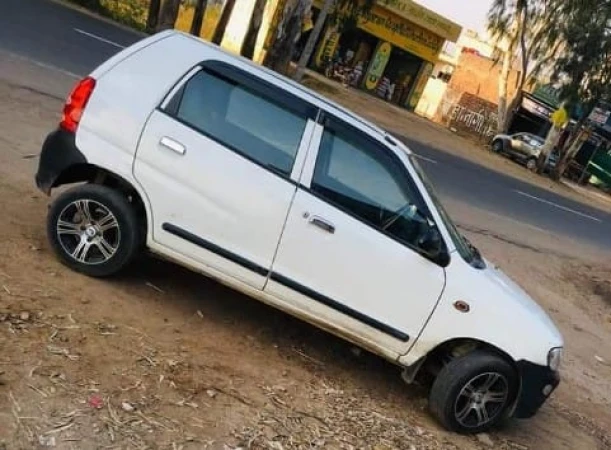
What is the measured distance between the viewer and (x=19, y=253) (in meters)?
5.39

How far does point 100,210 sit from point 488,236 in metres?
9.50

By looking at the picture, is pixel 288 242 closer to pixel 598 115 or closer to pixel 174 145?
pixel 174 145

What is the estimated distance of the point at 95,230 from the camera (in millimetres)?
5320

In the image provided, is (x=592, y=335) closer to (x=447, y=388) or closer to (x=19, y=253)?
(x=447, y=388)

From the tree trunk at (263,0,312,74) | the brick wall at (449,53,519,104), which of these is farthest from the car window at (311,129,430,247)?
the brick wall at (449,53,519,104)

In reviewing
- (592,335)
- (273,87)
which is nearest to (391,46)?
(592,335)

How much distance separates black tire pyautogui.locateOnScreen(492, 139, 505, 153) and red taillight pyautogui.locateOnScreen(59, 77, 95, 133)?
35.5m

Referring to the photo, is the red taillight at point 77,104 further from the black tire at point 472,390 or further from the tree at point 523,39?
the tree at point 523,39

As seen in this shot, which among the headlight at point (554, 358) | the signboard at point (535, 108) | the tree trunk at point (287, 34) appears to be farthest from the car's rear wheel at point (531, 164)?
the headlight at point (554, 358)

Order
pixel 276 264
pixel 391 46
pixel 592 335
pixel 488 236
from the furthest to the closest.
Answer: pixel 391 46
pixel 488 236
pixel 592 335
pixel 276 264

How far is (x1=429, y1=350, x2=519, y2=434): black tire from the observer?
5.16 metres

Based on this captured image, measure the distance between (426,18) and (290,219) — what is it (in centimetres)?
4140

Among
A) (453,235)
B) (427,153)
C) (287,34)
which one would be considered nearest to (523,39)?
(427,153)

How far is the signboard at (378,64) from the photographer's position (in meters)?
44.2
